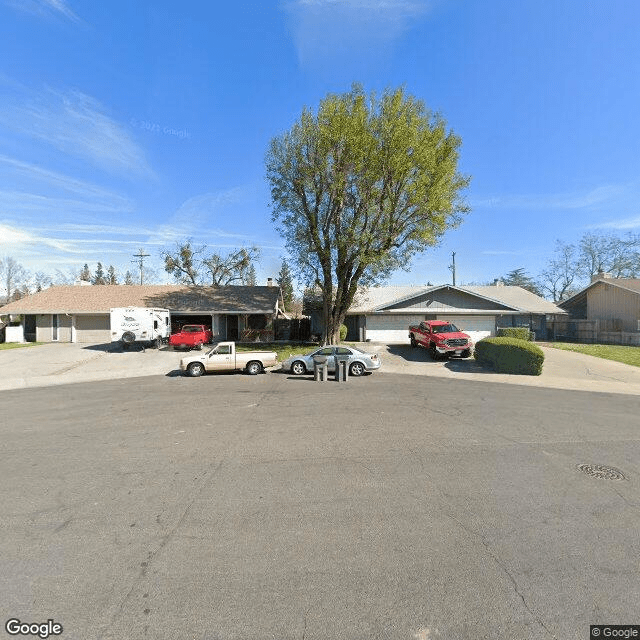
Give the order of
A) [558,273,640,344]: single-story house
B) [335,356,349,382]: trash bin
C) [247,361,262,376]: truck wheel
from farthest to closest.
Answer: [558,273,640,344]: single-story house, [247,361,262,376]: truck wheel, [335,356,349,382]: trash bin

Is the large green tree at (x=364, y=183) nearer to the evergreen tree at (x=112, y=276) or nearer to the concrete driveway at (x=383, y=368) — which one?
the concrete driveway at (x=383, y=368)

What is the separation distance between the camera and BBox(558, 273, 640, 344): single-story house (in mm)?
28328

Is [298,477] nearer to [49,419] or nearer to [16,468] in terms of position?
[16,468]

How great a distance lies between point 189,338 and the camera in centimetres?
2253

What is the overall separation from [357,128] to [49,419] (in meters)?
19.1

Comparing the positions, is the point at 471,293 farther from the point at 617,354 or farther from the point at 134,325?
the point at 134,325

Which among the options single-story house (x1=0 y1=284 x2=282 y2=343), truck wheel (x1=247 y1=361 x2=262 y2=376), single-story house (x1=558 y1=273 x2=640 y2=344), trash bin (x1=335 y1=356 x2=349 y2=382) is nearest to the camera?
trash bin (x1=335 y1=356 x2=349 y2=382)

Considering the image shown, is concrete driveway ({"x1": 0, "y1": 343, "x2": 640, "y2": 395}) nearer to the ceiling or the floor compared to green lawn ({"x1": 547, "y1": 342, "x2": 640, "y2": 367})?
nearer to the floor

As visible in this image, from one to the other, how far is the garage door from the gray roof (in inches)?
740

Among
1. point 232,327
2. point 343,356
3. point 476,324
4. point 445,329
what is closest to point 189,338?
point 232,327

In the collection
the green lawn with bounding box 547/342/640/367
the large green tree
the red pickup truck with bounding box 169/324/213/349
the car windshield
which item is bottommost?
the green lawn with bounding box 547/342/640/367

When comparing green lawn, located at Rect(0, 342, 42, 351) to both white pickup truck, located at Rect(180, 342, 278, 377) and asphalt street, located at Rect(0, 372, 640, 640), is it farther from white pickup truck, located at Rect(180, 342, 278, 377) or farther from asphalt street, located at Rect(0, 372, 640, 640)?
asphalt street, located at Rect(0, 372, 640, 640)

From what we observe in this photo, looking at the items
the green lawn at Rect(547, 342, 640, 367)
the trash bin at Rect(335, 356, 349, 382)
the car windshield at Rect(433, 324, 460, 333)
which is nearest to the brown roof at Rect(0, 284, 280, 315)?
the car windshield at Rect(433, 324, 460, 333)

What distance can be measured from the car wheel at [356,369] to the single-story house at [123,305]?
12447 mm
